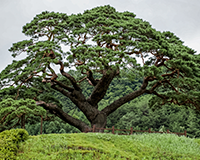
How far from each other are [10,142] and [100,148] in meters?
2.49

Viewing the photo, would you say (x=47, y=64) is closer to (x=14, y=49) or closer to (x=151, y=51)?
(x=14, y=49)

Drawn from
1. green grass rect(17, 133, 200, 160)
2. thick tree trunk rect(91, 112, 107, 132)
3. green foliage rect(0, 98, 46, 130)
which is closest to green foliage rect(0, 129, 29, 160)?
green grass rect(17, 133, 200, 160)

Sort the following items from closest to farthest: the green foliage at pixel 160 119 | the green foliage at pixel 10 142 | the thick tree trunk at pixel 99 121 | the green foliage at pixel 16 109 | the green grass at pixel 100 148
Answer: the green foliage at pixel 10 142
the green grass at pixel 100 148
the green foliage at pixel 16 109
the thick tree trunk at pixel 99 121
the green foliage at pixel 160 119

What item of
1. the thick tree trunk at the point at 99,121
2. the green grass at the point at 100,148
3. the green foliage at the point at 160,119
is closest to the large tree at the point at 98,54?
the thick tree trunk at the point at 99,121

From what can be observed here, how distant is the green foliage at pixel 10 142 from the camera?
15.7 ft

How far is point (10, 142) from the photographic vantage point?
518 cm

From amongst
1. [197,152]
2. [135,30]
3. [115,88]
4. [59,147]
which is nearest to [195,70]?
[135,30]

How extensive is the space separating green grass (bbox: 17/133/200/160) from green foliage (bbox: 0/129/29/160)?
0.51 ft

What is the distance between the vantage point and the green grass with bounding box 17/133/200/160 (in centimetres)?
554

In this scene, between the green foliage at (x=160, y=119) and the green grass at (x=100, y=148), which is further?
the green foliage at (x=160, y=119)

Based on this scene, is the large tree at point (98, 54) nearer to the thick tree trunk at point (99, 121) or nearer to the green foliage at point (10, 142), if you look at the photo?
the thick tree trunk at point (99, 121)

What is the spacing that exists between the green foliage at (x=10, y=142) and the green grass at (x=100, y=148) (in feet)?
0.51

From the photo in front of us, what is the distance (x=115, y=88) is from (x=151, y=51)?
25.9 meters

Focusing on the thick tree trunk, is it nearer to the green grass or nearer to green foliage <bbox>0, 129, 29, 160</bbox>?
the green grass
